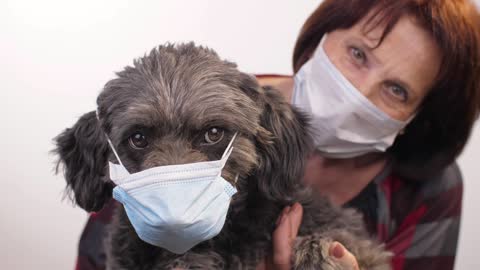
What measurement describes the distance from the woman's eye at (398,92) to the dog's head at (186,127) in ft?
1.50

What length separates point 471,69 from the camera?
1.97 meters

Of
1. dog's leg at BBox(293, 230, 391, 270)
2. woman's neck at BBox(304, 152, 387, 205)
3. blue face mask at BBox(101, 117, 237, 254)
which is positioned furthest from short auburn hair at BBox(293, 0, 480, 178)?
blue face mask at BBox(101, 117, 237, 254)

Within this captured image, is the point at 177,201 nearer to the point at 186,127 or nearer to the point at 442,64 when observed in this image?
the point at 186,127

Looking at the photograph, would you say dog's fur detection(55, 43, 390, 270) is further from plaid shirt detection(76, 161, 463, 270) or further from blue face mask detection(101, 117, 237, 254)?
plaid shirt detection(76, 161, 463, 270)

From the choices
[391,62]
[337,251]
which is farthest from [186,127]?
[391,62]

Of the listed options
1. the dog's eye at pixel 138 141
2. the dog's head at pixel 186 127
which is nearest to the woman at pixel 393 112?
the dog's head at pixel 186 127

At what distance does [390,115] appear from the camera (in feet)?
6.43

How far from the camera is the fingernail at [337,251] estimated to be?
152cm

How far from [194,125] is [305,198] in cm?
61

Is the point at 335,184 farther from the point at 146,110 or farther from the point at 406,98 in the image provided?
the point at 146,110

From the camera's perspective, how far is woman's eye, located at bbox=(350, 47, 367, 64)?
193 centimetres

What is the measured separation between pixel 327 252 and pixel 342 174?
793 mm

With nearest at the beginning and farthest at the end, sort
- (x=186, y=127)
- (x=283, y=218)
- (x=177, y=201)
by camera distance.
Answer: (x=177, y=201), (x=186, y=127), (x=283, y=218)

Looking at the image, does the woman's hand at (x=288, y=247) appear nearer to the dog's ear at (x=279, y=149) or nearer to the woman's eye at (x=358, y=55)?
the dog's ear at (x=279, y=149)
